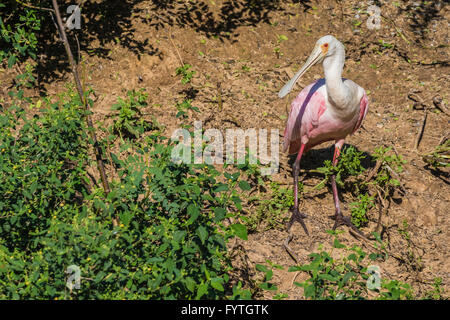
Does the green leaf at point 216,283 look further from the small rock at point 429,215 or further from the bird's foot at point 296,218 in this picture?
the small rock at point 429,215

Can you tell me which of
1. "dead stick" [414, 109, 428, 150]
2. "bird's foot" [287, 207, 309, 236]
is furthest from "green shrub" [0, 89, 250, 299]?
"dead stick" [414, 109, 428, 150]

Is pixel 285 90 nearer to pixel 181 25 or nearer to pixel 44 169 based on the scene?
pixel 44 169

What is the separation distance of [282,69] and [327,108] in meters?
2.13

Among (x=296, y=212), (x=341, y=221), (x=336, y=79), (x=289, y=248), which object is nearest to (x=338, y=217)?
(x=341, y=221)

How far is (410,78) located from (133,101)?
11.8ft

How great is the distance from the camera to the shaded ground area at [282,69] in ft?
16.1

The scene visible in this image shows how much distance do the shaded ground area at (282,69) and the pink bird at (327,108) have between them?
0.41m

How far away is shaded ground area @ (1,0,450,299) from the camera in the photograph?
16.1ft

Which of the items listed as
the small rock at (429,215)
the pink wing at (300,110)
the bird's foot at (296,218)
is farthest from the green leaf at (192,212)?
the small rock at (429,215)

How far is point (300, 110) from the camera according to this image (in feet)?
15.9

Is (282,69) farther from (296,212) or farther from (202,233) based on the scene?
(202,233)

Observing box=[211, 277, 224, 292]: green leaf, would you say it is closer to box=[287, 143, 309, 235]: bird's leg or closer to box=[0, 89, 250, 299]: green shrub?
box=[0, 89, 250, 299]: green shrub

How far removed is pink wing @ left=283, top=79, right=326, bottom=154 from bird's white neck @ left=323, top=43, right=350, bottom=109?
20 cm
